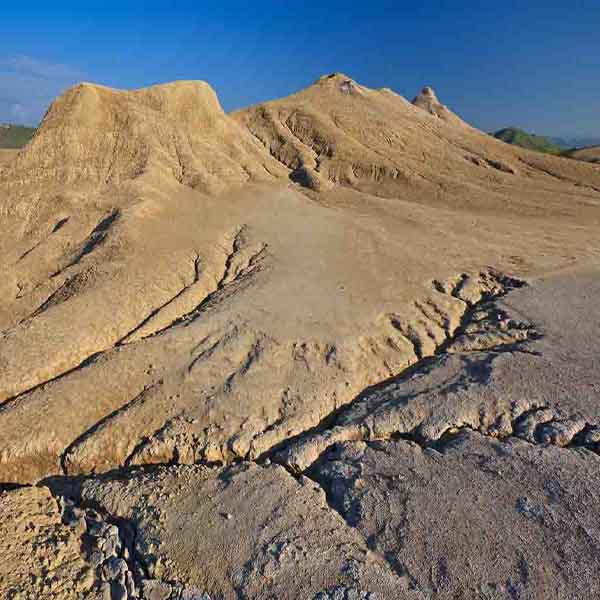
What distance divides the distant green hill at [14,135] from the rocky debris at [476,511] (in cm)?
15412

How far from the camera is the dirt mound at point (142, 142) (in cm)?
2658

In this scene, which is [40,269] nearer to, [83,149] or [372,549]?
[83,149]

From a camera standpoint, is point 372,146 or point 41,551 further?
point 372,146

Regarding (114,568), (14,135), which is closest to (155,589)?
(114,568)

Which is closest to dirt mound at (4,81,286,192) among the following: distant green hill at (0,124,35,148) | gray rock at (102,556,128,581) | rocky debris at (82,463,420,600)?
rocky debris at (82,463,420,600)

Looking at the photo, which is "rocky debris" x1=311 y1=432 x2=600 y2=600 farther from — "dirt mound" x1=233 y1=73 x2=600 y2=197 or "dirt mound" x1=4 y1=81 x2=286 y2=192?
"dirt mound" x1=233 y1=73 x2=600 y2=197

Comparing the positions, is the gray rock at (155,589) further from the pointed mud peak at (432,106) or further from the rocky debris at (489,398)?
the pointed mud peak at (432,106)

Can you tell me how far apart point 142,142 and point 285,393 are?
22.5 meters

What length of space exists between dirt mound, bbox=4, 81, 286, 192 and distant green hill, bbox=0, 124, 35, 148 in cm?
12528

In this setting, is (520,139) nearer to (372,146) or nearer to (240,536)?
(372,146)

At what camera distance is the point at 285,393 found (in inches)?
448

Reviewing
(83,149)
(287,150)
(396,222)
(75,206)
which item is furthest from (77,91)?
(396,222)

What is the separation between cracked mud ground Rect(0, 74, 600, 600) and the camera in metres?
7.31

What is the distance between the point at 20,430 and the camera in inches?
413
